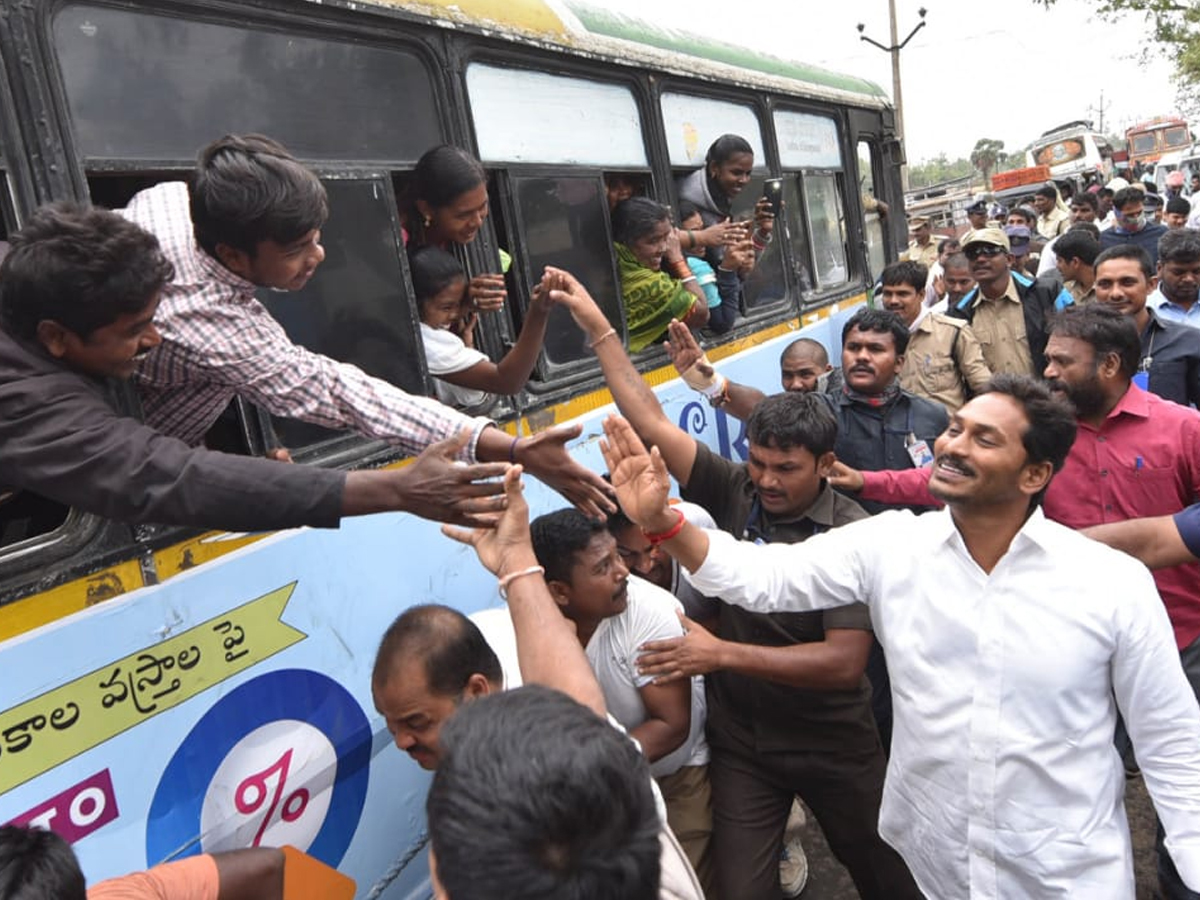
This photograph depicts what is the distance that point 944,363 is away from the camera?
447 cm

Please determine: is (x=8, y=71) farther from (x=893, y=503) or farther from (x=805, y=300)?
(x=805, y=300)

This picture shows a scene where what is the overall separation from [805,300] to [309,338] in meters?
3.62

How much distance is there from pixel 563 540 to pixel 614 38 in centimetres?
211

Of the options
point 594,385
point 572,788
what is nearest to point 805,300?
point 594,385

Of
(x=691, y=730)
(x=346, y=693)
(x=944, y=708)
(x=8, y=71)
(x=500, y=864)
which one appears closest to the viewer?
(x=500, y=864)

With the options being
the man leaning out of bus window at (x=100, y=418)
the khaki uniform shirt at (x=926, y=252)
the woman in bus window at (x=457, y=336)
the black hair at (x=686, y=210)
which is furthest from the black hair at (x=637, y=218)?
the khaki uniform shirt at (x=926, y=252)

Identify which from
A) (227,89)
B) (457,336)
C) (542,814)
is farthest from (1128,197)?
(542,814)

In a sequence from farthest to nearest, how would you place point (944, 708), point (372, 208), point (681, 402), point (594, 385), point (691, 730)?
point (681, 402) < point (594, 385) < point (691, 730) < point (372, 208) < point (944, 708)

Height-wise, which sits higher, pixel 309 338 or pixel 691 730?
pixel 309 338

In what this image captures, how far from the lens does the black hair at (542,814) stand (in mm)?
955

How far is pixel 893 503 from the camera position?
128 inches

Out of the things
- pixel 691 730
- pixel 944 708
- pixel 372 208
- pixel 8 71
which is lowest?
Answer: pixel 691 730

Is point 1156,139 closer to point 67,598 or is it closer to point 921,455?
point 921,455

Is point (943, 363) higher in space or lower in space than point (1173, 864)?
higher
